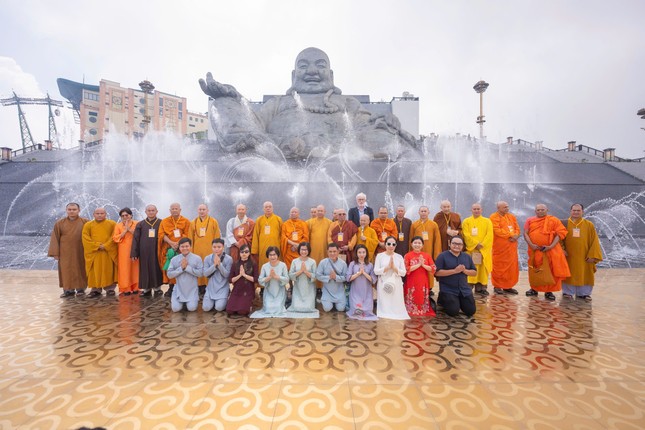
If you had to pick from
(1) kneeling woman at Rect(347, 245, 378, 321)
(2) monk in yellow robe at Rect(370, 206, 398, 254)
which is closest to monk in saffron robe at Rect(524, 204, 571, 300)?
(2) monk in yellow robe at Rect(370, 206, 398, 254)

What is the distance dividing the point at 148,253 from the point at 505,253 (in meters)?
5.73

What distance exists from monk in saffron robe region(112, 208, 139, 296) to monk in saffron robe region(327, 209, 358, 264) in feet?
10.6

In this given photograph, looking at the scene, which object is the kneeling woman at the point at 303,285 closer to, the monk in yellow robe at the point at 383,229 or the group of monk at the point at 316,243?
the group of monk at the point at 316,243

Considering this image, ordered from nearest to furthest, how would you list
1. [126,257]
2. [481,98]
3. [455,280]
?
[455,280], [126,257], [481,98]

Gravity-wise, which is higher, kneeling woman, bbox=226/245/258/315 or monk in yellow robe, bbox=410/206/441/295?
monk in yellow robe, bbox=410/206/441/295

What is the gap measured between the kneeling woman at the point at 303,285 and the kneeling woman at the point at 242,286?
544 millimetres

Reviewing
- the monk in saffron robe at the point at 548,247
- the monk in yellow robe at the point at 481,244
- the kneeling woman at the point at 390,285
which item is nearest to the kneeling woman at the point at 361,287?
the kneeling woman at the point at 390,285

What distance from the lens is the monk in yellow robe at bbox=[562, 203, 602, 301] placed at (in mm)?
4461

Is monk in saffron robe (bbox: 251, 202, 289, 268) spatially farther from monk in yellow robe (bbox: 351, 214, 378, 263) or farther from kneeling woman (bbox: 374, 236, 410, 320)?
kneeling woman (bbox: 374, 236, 410, 320)

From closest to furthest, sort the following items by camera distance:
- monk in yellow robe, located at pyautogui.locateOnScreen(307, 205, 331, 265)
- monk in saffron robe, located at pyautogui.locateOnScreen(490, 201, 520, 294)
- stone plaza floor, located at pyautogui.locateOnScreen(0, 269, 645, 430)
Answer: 1. stone plaza floor, located at pyautogui.locateOnScreen(0, 269, 645, 430)
2. monk in saffron robe, located at pyautogui.locateOnScreen(490, 201, 520, 294)
3. monk in yellow robe, located at pyautogui.locateOnScreen(307, 205, 331, 265)

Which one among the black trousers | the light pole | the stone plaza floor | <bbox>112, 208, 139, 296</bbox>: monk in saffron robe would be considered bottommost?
the stone plaza floor

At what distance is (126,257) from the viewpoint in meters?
4.68

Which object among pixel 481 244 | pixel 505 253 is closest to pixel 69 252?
pixel 481 244

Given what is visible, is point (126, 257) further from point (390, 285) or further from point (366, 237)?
point (390, 285)
